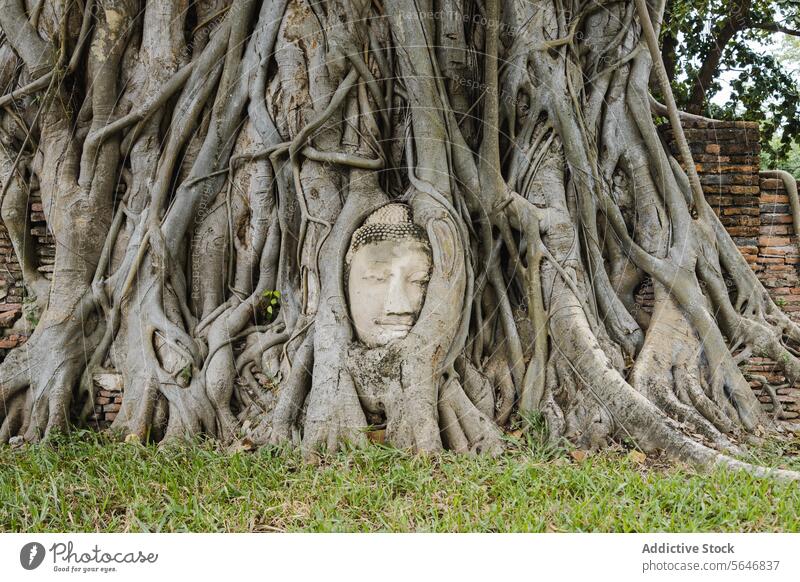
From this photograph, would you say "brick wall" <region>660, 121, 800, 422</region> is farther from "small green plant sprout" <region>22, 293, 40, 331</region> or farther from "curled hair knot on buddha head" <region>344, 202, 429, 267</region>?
"small green plant sprout" <region>22, 293, 40, 331</region>

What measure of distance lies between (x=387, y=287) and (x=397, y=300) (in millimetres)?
78

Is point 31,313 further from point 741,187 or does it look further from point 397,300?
point 741,187

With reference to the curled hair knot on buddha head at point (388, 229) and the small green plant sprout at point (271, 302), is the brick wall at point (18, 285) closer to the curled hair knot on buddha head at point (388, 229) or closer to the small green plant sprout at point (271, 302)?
the small green plant sprout at point (271, 302)

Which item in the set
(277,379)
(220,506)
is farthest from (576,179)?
(220,506)

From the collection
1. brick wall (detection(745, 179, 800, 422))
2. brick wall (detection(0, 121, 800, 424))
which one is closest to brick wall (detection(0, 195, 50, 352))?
brick wall (detection(0, 121, 800, 424))

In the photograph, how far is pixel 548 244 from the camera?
3.17 m

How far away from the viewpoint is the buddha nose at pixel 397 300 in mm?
2875

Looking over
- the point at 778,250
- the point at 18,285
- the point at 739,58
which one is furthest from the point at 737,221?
the point at 18,285

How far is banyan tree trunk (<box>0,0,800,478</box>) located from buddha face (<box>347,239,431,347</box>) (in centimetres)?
6

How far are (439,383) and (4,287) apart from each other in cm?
280

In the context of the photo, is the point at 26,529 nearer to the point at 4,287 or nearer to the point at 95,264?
the point at 95,264

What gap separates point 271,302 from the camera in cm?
325

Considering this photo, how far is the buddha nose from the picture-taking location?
2875mm

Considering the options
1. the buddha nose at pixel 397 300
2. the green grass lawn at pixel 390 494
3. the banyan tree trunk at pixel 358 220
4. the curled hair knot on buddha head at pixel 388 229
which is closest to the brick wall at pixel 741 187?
the banyan tree trunk at pixel 358 220
